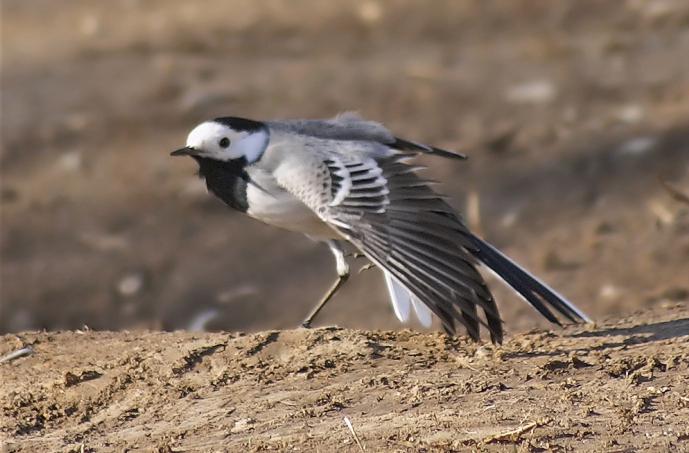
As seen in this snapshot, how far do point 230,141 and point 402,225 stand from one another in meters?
1.03

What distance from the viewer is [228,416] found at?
541 cm

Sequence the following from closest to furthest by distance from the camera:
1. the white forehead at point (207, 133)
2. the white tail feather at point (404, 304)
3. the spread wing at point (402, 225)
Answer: the spread wing at point (402, 225), the white tail feather at point (404, 304), the white forehead at point (207, 133)

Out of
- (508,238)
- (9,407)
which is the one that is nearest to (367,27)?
(508,238)

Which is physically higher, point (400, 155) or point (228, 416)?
point (400, 155)

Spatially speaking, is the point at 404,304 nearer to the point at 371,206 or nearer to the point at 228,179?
the point at 371,206

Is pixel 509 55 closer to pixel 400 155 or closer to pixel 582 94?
pixel 582 94

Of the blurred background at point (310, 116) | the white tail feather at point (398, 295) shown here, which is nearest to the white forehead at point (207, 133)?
the white tail feather at point (398, 295)

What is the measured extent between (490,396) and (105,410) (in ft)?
4.85

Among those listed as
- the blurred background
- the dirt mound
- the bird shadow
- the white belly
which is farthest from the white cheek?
the blurred background

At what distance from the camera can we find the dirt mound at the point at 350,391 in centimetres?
504

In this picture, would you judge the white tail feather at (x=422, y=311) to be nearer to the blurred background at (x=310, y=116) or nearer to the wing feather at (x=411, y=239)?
the wing feather at (x=411, y=239)

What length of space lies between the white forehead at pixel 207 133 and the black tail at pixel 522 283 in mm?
1275

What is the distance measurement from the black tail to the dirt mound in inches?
4.4

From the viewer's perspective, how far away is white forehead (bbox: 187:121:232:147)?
6712 mm
